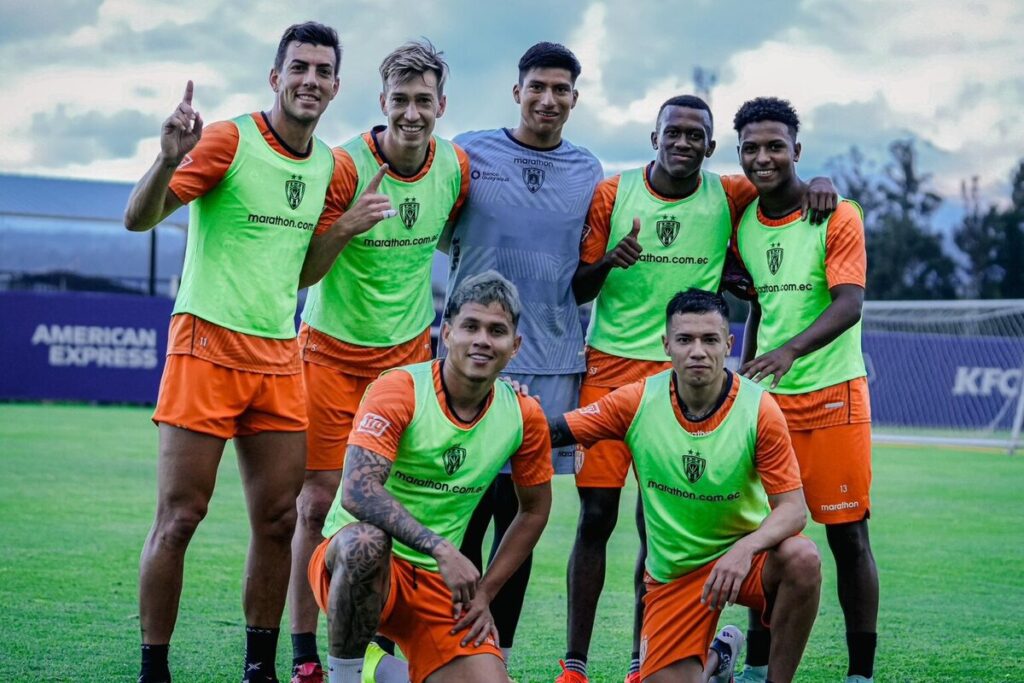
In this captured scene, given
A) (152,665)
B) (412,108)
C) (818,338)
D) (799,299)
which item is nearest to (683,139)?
(799,299)

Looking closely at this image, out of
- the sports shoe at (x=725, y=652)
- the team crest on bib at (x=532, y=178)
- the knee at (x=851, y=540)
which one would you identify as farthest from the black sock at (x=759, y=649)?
the team crest on bib at (x=532, y=178)

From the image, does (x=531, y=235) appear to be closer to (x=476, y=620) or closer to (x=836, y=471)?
(x=836, y=471)

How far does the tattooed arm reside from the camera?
3.81 m

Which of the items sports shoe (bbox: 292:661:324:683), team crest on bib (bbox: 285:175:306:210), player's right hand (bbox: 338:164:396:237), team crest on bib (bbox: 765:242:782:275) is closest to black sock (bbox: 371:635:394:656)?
sports shoe (bbox: 292:661:324:683)

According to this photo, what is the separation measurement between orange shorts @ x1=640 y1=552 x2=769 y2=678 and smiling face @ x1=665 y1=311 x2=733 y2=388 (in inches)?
27.2

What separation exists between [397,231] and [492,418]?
1063 millimetres

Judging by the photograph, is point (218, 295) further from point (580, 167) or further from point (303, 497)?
point (580, 167)

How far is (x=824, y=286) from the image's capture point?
5012mm

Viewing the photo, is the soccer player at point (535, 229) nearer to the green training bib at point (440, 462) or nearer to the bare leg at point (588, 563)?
the bare leg at point (588, 563)

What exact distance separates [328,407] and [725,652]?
188 centimetres

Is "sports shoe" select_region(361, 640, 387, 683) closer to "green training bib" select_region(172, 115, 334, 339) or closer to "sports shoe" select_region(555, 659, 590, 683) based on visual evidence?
"sports shoe" select_region(555, 659, 590, 683)

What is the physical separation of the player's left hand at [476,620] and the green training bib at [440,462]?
9.2 inches

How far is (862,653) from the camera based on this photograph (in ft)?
15.7

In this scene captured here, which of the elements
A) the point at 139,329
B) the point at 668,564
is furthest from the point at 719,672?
the point at 139,329
